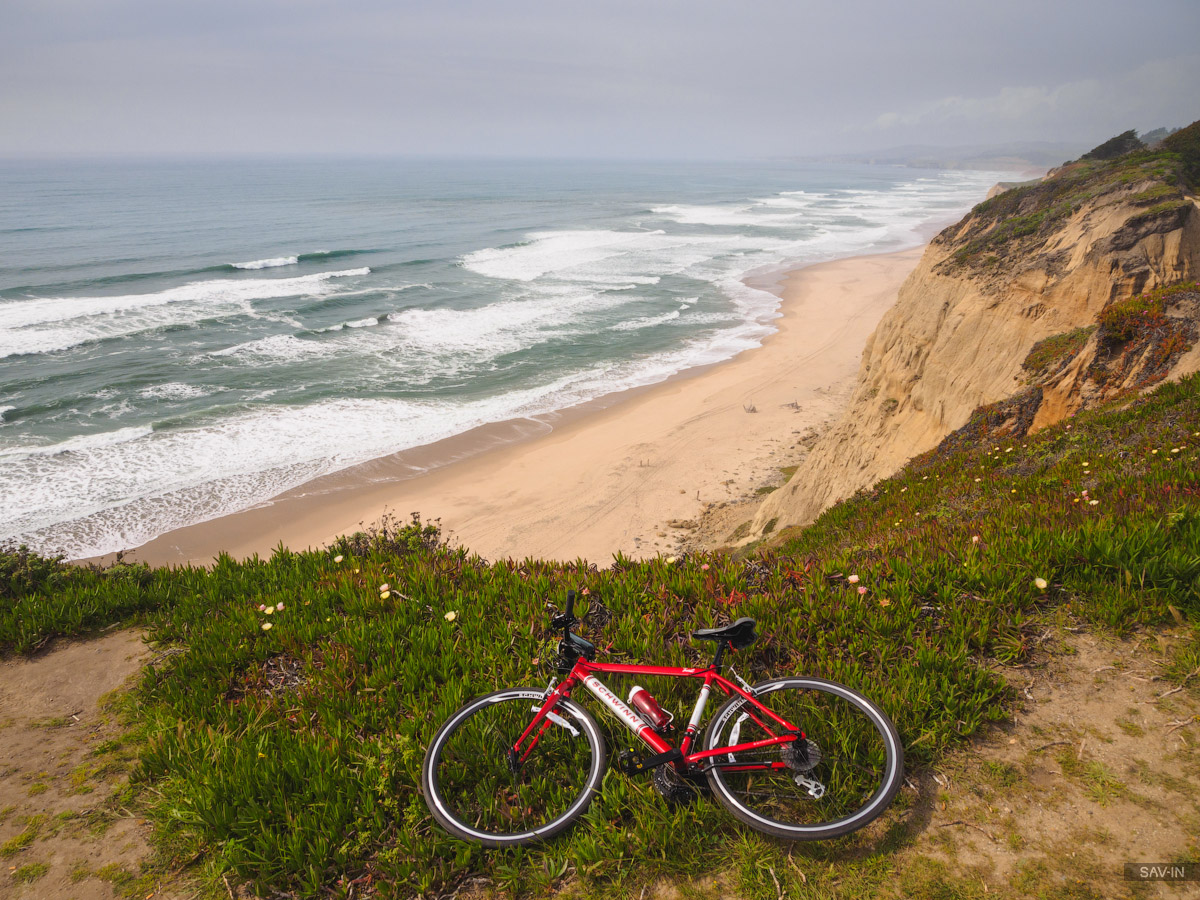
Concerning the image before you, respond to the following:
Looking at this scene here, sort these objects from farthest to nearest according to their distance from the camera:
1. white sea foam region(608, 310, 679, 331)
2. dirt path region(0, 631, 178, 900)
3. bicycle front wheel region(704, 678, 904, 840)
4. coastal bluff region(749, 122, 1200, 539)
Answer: white sea foam region(608, 310, 679, 331) < coastal bluff region(749, 122, 1200, 539) < dirt path region(0, 631, 178, 900) < bicycle front wheel region(704, 678, 904, 840)

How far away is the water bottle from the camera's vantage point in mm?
3250

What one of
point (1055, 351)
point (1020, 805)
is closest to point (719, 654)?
point (1020, 805)

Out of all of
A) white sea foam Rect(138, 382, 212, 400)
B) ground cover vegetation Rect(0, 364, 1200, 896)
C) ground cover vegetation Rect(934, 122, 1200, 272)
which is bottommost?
white sea foam Rect(138, 382, 212, 400)

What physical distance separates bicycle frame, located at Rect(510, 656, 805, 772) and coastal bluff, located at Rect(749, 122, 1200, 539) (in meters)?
9.16

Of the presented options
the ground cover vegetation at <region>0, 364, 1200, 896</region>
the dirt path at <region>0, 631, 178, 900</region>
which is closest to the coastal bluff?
the ground cover vegetation at <region>0, 364, 1200, 896</region>

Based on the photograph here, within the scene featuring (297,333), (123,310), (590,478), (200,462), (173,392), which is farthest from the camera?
(123,310)

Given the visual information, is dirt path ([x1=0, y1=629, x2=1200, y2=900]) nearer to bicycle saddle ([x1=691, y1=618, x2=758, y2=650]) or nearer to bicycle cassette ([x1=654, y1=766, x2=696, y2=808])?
bicycle cassette ([x1=654, y1=766, x2=696, y2=808])

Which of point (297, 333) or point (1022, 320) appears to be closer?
point (1022, 320)

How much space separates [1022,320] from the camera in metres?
13.3

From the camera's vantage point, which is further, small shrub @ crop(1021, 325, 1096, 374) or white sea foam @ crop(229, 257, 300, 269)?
white sea foam @ crop(229, 257, 300, 269)

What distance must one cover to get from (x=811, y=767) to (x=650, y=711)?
2.69ft

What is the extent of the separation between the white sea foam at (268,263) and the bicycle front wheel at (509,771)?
50132mm

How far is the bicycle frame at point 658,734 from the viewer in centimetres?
310

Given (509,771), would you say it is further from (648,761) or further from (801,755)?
(801,755)
